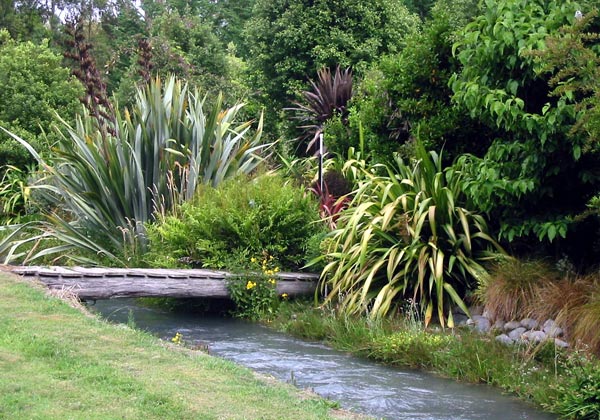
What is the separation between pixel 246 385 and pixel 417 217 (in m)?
4.31

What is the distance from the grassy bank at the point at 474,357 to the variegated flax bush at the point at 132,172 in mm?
3396

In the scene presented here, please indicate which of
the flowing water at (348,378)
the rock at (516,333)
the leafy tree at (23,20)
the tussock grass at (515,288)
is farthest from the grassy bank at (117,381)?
the leafy tree at (23,20)

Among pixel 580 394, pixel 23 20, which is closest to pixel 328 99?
pixel 580 394

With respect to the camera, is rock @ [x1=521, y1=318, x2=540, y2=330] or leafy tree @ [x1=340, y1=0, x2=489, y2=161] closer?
rock @ [x1=521, y1=318, x2=540, y2=330]

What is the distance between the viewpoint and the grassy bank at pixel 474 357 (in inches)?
255

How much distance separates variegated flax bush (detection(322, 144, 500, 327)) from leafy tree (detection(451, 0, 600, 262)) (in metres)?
0.75

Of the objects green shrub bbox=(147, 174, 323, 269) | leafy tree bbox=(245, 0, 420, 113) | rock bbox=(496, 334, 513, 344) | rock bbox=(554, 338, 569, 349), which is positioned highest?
leafy tree bbox=(245, 0, 420, 113)

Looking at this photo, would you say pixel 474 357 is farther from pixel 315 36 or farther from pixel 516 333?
pixel 315 36

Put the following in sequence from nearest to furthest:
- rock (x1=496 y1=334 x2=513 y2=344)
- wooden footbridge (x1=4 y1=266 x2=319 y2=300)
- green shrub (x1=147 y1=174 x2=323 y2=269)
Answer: rock (x1=496 y1=334 x2=513 y2=344) → wooden footbridge (x1=4 y1=266 x2=319 y2=300) → green shrub (x1=147 y1=174 x2=323 y2=269)

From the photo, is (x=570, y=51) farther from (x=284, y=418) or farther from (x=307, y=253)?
(x=307, y=253)

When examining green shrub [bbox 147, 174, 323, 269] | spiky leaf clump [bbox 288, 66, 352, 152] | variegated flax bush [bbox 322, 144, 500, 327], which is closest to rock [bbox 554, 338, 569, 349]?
variegated flax bush [bbox 322, 144, 500, 327]

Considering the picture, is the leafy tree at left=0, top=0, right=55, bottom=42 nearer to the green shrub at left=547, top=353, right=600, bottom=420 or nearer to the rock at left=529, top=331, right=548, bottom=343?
the rock at left=529, top=331, right=548, bottom=343

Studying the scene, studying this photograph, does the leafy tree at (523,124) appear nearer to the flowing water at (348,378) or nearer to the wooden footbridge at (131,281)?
the flowing water at (348,378)

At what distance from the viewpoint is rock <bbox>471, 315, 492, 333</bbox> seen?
8.77 metres
